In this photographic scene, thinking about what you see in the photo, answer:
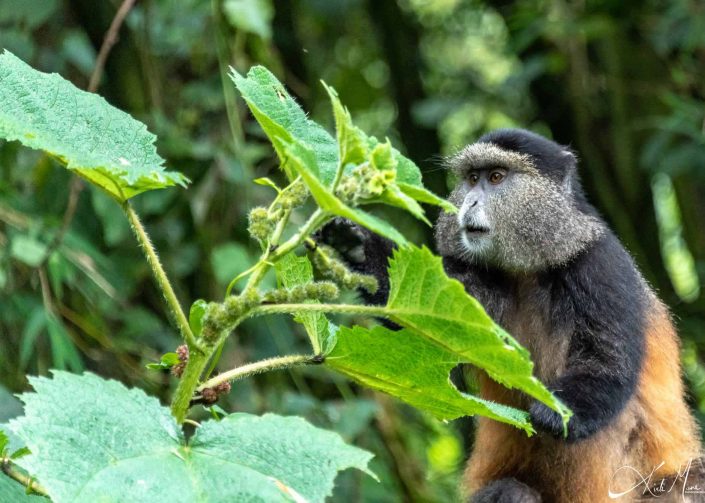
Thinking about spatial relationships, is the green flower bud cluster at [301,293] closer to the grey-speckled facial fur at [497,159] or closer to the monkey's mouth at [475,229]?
the monkey's mouth at [475,229]

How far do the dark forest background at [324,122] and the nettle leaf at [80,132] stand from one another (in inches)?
97.6

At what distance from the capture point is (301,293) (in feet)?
5.85

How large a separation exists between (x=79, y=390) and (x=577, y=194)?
3902mm

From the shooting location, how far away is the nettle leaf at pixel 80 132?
1835 millimetres

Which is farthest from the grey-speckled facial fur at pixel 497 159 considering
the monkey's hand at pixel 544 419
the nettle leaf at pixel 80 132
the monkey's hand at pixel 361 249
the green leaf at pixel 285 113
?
the nettle leaf at pixel 80 132

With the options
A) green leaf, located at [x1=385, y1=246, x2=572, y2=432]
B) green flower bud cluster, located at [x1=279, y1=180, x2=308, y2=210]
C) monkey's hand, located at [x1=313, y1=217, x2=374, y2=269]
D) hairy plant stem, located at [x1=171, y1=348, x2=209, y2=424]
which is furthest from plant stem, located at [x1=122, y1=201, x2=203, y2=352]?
monkey's hand, located at [x1=313, y1=217, x2=374, y2=269]

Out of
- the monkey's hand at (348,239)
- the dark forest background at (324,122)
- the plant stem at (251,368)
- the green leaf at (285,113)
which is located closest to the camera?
the plant stem at (251,368)

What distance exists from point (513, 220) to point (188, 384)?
332 cm

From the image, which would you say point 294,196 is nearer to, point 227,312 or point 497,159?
point 227,312

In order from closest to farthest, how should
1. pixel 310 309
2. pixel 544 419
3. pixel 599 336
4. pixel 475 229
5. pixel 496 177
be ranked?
pixel 310 309, pixel 544 419, pixel 599 336, pixel 475 229, pixel 496 177

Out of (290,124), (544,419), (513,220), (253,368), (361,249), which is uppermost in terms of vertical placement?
(290,124)

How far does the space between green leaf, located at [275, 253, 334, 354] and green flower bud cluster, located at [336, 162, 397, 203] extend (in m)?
0.39

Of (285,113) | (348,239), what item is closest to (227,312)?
(285,113)

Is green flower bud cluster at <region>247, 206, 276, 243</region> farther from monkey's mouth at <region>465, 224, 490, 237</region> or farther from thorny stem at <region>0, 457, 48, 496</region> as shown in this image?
monkey's mouth at <region>465, 224, 490, 237</region>
